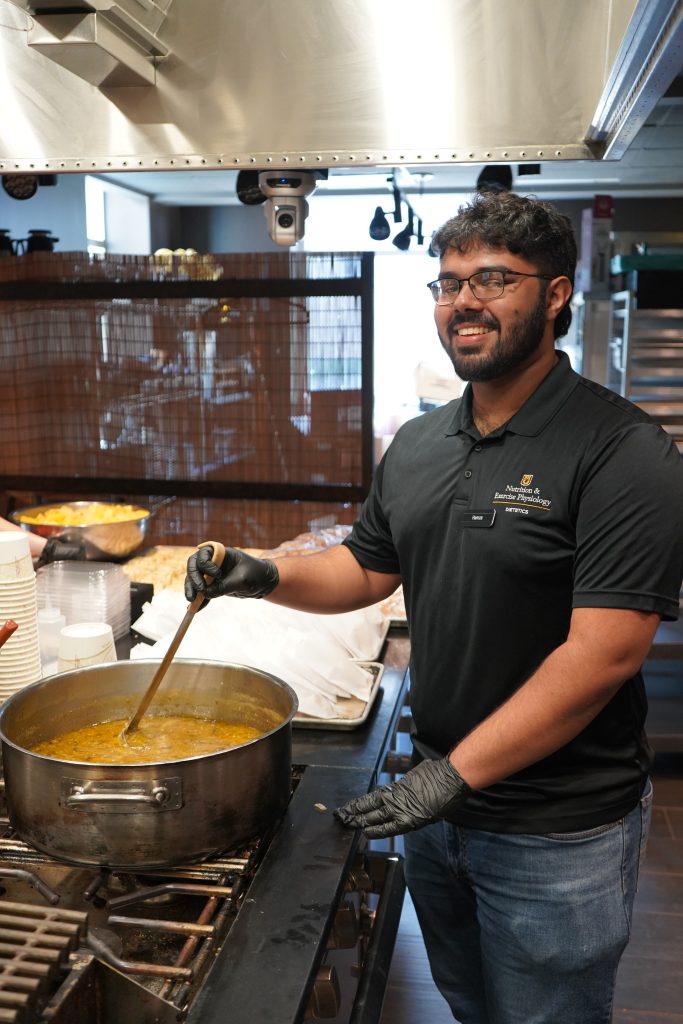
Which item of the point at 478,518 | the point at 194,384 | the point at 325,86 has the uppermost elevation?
the point at 325,86

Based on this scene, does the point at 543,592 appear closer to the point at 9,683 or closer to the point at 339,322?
the point at 9,683

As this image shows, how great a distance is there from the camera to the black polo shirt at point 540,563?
1.40 metres

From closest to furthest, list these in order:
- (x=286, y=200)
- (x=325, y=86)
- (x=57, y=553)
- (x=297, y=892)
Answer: (x=297, y=892), (x=325, y=86), (x=286, y=200), (x=57, y=553)

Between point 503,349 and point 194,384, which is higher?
point 503,349

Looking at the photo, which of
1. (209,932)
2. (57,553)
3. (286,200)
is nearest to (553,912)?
(209,932)

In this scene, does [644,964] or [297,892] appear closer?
[297,892]

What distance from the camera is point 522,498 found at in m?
1.52

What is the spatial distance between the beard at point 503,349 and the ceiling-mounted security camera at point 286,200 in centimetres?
98

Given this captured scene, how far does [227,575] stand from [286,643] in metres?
0.42

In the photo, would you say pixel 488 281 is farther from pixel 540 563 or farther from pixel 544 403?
pixel 540 563

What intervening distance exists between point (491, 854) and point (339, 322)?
279cm

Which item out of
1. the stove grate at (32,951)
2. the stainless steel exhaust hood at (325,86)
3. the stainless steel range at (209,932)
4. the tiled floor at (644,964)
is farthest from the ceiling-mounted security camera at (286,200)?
the tiled floor at (644,964)

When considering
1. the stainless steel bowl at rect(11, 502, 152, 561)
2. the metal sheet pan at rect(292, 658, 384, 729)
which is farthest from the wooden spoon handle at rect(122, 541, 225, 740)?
the stainless steel bowl at rect(11, 502, 152, 561)

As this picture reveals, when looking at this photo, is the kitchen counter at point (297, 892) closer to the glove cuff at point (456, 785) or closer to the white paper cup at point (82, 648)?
the glove cuff at point (456, 785)
